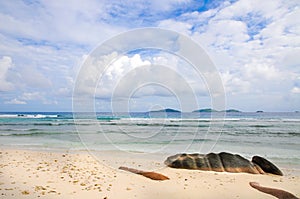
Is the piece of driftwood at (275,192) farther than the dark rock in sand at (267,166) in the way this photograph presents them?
No

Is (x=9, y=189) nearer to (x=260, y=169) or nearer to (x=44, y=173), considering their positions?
(x=44, y=173)

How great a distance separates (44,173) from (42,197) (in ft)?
6.36

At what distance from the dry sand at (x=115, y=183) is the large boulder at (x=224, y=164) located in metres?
0.36

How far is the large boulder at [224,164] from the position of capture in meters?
7.51

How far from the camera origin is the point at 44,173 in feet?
20.8

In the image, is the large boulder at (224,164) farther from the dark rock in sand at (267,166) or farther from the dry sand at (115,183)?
the dry sand at (115,183)

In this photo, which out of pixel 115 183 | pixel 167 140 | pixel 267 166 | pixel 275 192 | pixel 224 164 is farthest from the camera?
pixel 167 140

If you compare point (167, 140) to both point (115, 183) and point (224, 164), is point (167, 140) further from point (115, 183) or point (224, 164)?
point (115, 183)

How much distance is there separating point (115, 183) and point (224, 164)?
3.74 meters

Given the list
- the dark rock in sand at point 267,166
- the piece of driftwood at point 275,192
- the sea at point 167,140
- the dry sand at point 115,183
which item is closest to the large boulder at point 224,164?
the dark rock in sand at point 267,166

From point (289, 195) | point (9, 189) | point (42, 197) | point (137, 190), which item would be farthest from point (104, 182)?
point (289, 195)

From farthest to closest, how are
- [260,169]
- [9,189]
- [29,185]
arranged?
[260,169]
[29,185]
[9,189]

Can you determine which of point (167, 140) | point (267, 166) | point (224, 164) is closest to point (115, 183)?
point (224, 164)

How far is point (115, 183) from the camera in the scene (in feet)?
18.9
